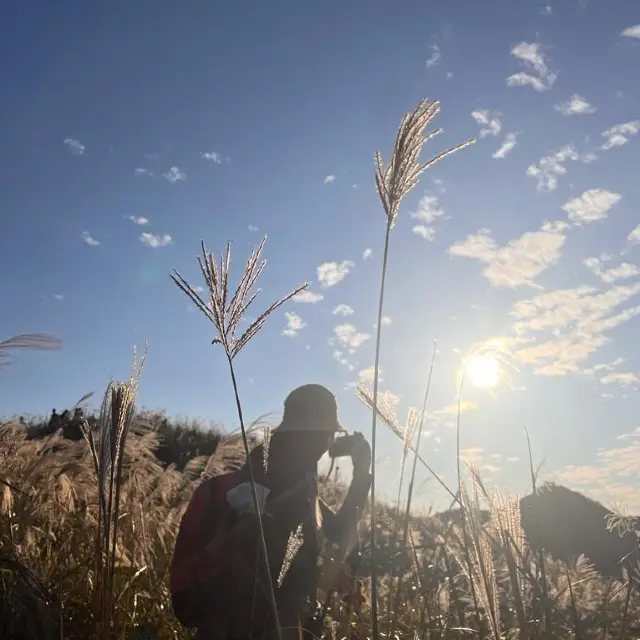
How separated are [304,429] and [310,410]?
134 mm

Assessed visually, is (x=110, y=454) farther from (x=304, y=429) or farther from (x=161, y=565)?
(x=161, y=565)

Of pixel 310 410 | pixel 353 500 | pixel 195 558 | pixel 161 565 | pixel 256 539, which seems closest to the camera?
pixel 256 539

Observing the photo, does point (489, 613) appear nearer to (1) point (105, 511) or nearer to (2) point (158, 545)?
(1) point (105, 511)

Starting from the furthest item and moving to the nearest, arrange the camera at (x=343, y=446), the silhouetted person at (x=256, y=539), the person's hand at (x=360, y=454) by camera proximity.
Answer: the camera at (x=343, y=446) → the person's hand at (x=360, y=454) → the silhouetted person at (x=256, y=539)

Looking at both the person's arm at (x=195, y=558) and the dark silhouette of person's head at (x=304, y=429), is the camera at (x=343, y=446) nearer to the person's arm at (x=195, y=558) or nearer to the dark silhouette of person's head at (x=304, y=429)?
the dark silhouette of person's head at (x=304, y=429)

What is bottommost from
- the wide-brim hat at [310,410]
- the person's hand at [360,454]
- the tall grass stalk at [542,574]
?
the tall grass stalk at [542,574]

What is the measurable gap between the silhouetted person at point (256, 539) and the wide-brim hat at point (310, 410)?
5cm

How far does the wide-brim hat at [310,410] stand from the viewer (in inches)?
145

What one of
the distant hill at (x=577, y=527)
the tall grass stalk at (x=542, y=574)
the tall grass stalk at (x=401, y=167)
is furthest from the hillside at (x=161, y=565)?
the distant hill at (x=577, y=527)

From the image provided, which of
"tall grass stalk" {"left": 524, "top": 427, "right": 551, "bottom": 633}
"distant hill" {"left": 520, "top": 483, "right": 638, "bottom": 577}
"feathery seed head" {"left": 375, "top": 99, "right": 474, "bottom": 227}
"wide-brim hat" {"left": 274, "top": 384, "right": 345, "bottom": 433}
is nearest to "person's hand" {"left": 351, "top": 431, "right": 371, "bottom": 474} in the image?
"wide-brim hat" {"left": 274, "top": 384, "right": 345, "bottom": 433}

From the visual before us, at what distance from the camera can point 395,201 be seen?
58.9 inches

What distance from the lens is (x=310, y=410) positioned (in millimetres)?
3744

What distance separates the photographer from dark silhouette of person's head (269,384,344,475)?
141 inches

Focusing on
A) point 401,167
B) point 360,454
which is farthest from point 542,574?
point 360,454
